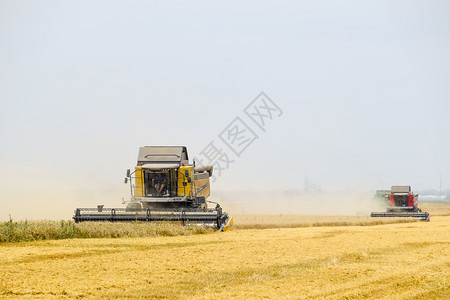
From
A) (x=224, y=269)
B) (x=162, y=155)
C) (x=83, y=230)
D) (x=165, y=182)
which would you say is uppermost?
(x=162, y=155)

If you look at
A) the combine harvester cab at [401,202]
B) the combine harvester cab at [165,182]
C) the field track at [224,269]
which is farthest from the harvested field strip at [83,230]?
the combine harvester cab at [401,202]

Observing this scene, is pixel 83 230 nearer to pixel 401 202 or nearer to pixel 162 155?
pixel 162 155

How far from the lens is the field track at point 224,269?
337 inches

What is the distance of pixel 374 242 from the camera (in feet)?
49.3

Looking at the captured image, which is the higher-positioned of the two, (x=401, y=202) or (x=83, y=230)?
(x=83, y=230)

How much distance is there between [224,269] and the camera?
10438 millimetres

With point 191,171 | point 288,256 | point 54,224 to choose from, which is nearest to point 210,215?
point 191,171

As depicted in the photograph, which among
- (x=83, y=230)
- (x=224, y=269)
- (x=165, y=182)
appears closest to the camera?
(x=224, y=269)

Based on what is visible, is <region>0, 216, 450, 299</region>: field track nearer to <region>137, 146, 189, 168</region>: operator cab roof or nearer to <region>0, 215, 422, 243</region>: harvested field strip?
<region>0, 215, 422, 243</region>: harvested field strip

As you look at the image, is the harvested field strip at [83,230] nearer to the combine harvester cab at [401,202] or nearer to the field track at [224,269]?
the field track at [224,269]

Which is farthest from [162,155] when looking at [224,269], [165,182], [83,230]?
[224,269]

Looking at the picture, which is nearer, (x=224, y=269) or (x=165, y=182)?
(x=224, y=269)

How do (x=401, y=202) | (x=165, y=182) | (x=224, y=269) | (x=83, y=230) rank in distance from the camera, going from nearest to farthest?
(x=224, y=269) < (x=83, y=230) < (x=165, y=182) < (x=401, y=202)

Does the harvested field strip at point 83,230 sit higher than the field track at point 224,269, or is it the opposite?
the harvested field strip at point 83,230
